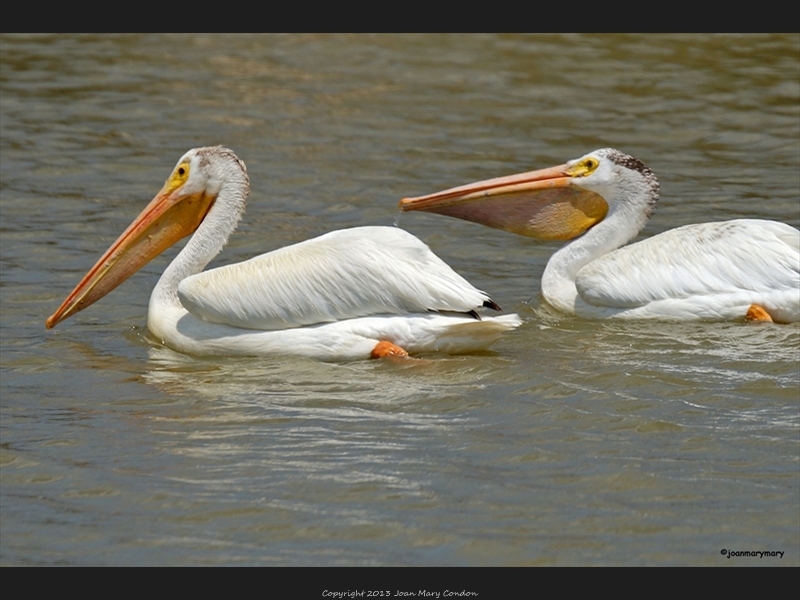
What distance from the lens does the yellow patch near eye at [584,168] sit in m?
6.94

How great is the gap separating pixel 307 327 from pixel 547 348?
1.16 m

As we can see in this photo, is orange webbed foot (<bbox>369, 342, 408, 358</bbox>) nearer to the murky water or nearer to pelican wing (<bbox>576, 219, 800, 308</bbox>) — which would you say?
the murky water

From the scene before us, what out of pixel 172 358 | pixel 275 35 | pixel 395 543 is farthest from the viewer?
pixel 275 35

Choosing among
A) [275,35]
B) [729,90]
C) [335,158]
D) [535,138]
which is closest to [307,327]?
[335,158]

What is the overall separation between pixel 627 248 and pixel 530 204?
0.67m

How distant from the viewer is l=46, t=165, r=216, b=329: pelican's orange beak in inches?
258

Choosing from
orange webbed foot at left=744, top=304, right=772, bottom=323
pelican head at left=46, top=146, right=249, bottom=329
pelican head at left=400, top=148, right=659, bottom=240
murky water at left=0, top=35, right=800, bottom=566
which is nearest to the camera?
murky water at left=0, top=35, right=800, bottom=566

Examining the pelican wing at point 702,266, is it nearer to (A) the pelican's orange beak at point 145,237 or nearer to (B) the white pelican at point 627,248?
(B) the white pelican at point 627,248

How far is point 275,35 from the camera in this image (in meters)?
13.4

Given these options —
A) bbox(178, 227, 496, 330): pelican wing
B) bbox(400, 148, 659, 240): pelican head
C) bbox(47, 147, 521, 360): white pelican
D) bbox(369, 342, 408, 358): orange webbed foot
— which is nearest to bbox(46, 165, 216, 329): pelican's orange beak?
bbox(47, 147, 521, 360): white pelican

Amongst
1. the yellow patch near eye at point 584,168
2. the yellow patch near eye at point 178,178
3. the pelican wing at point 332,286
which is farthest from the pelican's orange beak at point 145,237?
the yellow patch near eye at point 584,168

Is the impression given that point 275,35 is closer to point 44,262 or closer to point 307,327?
point 44,262

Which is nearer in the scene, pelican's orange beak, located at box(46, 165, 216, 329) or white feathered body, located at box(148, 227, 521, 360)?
white feathered body, located at box(148, 227, 521, 360)
